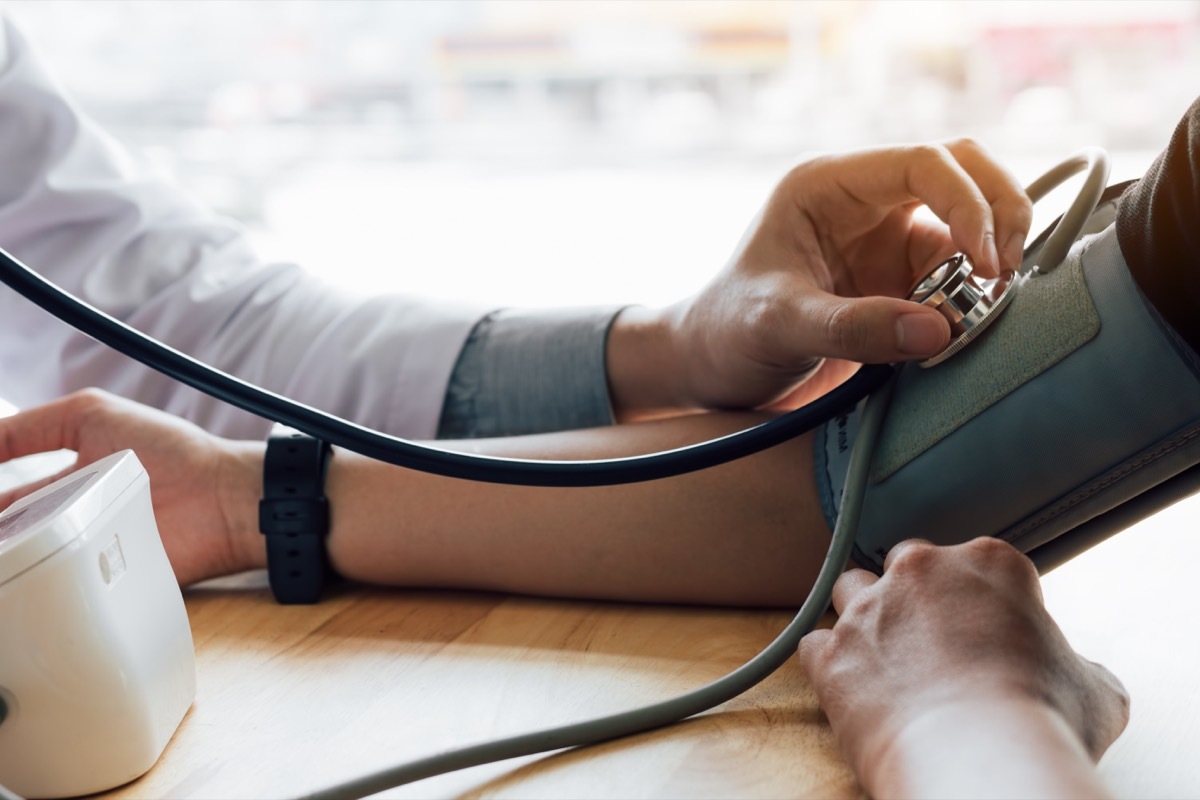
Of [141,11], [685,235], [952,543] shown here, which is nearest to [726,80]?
[685,235]

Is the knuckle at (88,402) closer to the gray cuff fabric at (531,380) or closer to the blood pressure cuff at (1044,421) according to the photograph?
the gray cuff fabric at (531,380)

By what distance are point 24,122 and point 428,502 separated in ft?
1.53

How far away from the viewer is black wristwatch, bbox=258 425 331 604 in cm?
65

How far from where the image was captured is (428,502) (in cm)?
67

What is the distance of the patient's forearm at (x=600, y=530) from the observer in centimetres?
63

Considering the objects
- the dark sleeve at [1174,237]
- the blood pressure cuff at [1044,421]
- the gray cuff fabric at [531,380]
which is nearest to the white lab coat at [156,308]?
the gray cuff fabric at [531,380]

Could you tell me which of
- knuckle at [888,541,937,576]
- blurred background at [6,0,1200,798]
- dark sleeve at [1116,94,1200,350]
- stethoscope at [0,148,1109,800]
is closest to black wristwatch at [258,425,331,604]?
stethoscope at [0,148,1109,800]

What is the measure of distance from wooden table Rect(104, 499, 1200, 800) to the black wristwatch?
2 cm

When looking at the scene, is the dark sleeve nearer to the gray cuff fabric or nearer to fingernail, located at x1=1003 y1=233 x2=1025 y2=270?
fingernail, located at x1=1003 y1=233 x2=1025 y2=270

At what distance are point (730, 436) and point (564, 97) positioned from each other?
3.12m

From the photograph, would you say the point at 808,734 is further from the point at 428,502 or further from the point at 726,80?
the point at 726,80

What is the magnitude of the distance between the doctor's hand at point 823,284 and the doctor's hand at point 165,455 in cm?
28

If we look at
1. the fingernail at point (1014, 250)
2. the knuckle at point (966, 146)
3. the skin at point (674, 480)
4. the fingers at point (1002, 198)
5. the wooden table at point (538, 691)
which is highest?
the knuckle at point (966, 146)

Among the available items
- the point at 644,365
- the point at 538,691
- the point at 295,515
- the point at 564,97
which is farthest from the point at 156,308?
the point at 564,97
